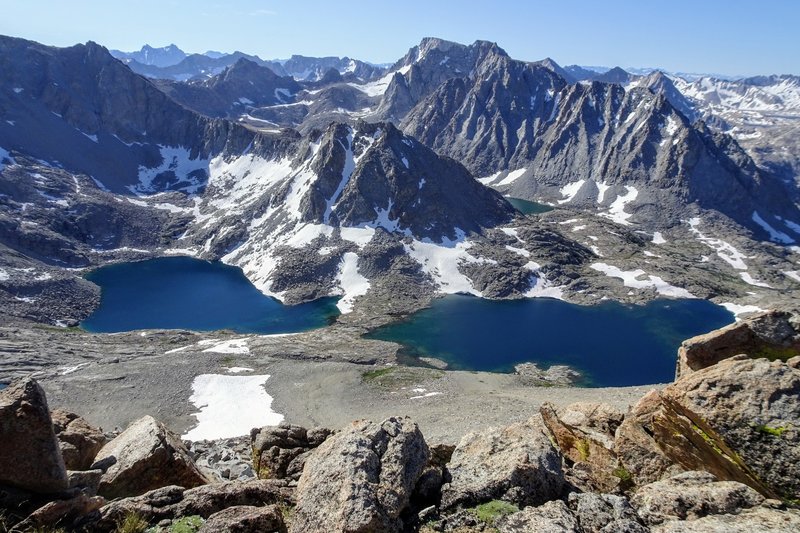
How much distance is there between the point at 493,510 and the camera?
12.7 metres

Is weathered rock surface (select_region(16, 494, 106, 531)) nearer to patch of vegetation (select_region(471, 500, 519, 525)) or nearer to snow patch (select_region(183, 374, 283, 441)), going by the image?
patch of vegetation (select_region(471, 500, 519, 525))

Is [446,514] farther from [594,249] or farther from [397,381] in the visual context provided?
[594,249]

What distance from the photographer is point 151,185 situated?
19425cm

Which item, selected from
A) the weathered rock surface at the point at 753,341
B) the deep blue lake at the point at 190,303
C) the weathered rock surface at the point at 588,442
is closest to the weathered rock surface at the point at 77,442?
the weathered rock surface at the point at 588,442

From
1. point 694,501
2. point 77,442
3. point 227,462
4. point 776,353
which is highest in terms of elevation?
point 776,353

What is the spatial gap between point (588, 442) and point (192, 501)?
1328 centimetres

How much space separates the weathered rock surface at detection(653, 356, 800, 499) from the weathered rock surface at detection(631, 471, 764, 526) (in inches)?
33.7

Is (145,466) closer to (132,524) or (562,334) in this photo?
(132,524)

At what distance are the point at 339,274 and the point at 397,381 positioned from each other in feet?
208

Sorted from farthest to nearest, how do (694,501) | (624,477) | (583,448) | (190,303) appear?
(190,303)
(583,448)
(624,477)
(694,501)

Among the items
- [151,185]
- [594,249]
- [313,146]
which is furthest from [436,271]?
[151,185]

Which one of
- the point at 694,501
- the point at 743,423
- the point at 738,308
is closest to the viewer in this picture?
the point at 694,501

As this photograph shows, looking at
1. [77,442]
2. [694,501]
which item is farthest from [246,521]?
[77,442]

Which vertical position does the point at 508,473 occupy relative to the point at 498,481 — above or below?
above
